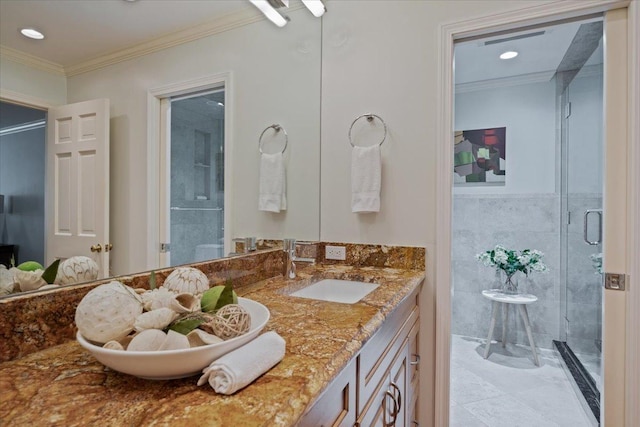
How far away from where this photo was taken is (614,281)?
4.71 ft

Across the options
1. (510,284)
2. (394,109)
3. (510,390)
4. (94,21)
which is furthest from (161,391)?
(510,284)

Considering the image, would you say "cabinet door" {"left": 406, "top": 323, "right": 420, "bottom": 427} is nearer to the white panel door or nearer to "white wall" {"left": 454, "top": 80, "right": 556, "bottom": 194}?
the white panel door

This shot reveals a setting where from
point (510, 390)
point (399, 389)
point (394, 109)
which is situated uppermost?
point (394, 109)

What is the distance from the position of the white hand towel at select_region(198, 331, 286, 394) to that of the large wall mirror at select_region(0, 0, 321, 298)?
1.37ft

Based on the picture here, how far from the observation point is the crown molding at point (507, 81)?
315 cm

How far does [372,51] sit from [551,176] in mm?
2336

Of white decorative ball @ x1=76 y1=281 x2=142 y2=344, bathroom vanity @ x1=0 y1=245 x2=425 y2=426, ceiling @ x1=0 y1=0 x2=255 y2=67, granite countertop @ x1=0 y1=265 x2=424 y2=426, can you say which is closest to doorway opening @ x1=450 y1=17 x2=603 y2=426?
bathroom vanity @ x1=0 y1=245 x2=425 y2=426

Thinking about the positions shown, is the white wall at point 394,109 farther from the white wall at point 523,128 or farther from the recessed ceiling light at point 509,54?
the white wall at point 523,128

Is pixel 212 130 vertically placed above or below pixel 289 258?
above

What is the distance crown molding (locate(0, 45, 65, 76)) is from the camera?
24.8 inches

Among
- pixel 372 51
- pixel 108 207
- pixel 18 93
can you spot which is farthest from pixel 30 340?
pixel 372 51

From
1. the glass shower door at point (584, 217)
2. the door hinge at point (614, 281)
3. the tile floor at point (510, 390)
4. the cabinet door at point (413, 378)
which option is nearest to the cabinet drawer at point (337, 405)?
the cabinet door at point (413, 378)

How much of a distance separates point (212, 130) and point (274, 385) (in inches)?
35.0

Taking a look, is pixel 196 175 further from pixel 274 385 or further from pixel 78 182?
pixel 274 385
